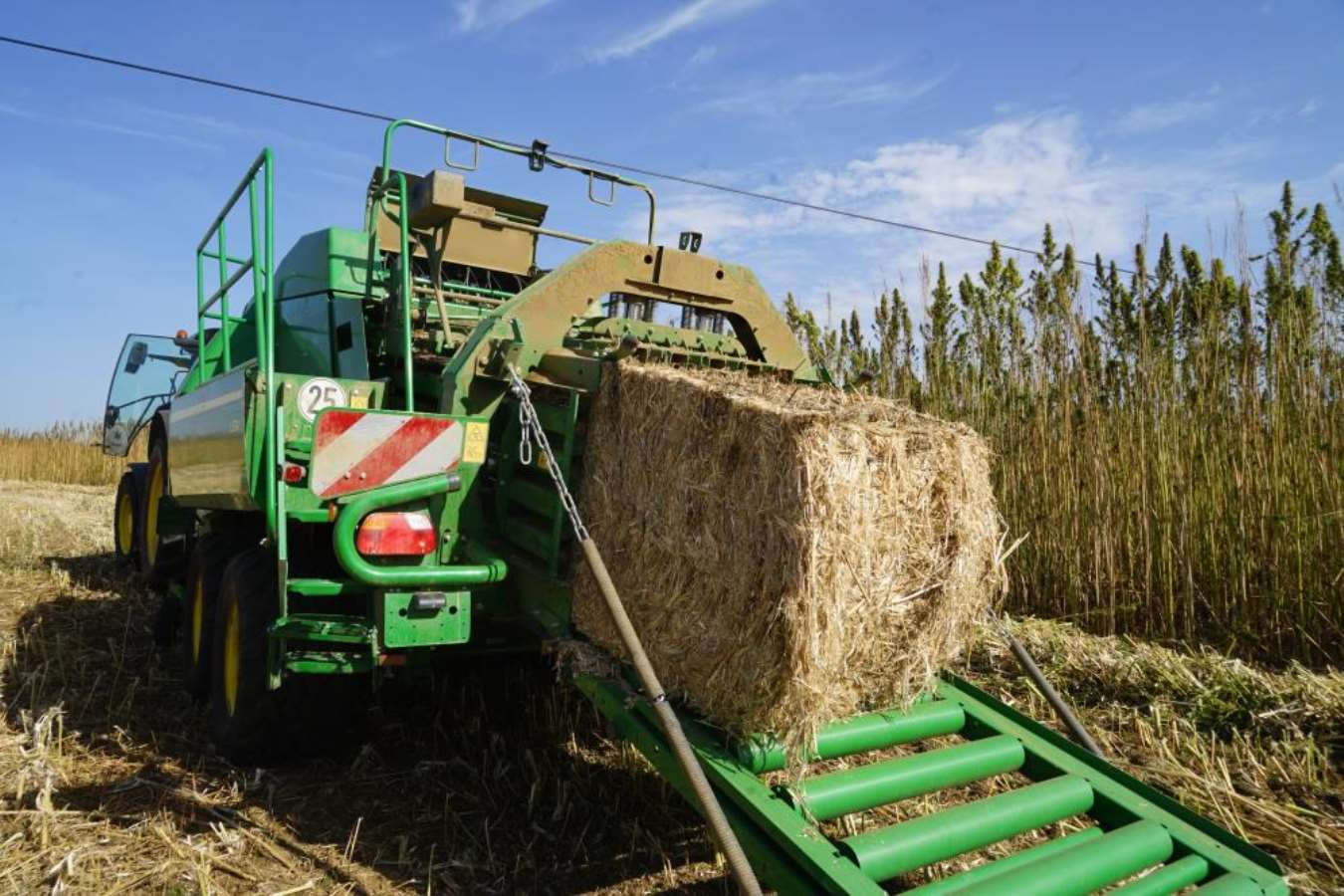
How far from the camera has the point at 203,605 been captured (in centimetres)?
443

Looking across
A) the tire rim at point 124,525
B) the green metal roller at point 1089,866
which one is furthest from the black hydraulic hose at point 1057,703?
the tire rim at point 124,525

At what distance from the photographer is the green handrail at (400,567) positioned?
10.5ft

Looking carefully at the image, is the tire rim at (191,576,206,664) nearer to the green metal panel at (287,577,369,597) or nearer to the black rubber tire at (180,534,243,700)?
the black rubber tire at (180,534,243,700)

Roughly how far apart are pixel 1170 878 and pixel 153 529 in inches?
252

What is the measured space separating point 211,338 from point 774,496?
222 inches

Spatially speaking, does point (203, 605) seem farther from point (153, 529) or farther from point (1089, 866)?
point (1089, 866)

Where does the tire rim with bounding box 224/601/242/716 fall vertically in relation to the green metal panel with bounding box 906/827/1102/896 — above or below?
above

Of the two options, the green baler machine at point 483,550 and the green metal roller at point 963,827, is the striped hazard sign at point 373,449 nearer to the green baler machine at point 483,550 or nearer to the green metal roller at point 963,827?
the green baler machine at point 483,550

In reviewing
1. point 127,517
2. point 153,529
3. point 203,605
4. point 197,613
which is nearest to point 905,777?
point 203,605

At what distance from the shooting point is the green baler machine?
8.55 feet

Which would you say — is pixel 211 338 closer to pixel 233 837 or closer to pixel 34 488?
pixel 233 837

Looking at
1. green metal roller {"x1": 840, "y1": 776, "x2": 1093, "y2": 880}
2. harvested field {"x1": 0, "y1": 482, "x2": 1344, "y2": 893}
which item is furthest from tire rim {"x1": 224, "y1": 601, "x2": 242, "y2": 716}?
green metal roller {"x1": 840, "y1": 776, "x2": 1093, "y2": 880}

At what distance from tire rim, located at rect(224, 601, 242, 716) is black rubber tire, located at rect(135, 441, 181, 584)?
2.14 meters

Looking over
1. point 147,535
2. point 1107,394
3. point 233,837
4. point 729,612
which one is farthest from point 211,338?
point 1107,394
